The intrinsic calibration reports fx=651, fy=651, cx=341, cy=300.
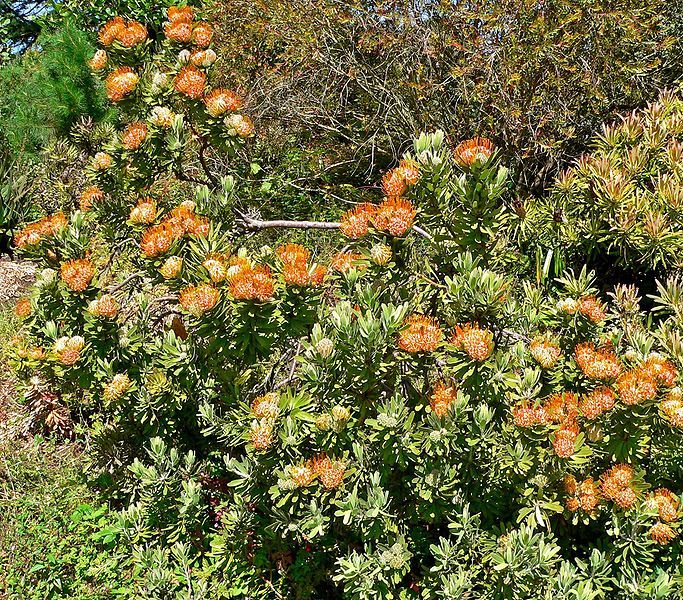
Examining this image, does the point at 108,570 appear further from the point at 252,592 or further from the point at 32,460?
the point at 32,460

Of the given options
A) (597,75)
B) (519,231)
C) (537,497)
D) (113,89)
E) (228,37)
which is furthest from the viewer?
(228,37)

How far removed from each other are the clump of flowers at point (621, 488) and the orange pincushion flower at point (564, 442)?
0.20 meters

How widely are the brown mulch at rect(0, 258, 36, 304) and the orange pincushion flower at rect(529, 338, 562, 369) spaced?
398cm

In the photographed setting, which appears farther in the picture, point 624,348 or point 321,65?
point 321,65

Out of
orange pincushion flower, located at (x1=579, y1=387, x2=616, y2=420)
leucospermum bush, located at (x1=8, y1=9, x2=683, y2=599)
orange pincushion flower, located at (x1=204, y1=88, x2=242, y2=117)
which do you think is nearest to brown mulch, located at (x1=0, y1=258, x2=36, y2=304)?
leucospermum bush, located at (x1=8, y1=9, x2=683, y2=599)

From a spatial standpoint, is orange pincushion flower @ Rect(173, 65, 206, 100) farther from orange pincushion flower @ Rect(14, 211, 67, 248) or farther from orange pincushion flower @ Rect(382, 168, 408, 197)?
orange pincushion flower @ Rect(382, 168, 408, 197)

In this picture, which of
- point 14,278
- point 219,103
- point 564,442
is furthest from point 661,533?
point 14,278

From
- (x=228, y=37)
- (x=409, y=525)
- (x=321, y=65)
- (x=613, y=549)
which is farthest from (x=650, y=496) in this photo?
(x=228, y=37)

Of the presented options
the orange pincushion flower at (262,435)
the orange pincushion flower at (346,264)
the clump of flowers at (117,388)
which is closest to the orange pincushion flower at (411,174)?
the orange pincushion flower at (346,264)

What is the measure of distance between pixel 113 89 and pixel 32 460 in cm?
193

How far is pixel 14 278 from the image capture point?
207 inches

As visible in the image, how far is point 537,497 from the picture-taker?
2.03m

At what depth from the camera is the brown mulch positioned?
4.98 meters

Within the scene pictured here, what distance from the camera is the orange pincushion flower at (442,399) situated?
1.96 meters
